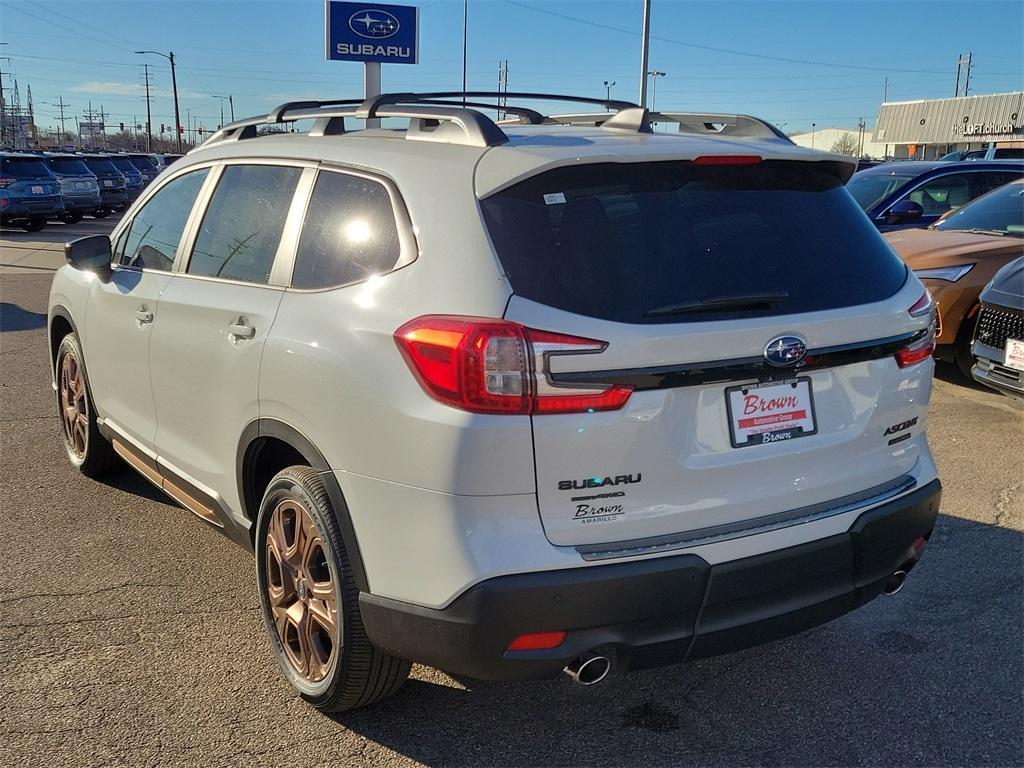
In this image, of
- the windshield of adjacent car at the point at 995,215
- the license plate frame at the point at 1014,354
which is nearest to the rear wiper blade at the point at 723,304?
the license plate frame at the point at 1014,354

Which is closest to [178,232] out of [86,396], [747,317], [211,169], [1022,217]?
[211,169]

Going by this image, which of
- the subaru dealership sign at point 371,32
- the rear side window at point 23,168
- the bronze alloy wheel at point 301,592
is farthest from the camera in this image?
the rear side window at point 23,168

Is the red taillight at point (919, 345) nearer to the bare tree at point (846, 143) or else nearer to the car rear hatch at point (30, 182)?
the car rear hatch at point (30, 182)

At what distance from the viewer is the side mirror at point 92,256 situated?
14.4ft

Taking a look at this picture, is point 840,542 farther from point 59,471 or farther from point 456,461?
point 59,471

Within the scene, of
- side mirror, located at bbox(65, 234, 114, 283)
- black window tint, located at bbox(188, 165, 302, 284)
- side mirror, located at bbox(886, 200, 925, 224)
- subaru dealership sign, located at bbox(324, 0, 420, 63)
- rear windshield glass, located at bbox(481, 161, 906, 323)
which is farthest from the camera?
subaru dealership sign, located at bbox(324, 0, 420, 63)

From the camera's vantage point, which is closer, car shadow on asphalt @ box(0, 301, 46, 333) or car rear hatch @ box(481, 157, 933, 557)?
car rear hatch @ box(481, 157, 933, 557)

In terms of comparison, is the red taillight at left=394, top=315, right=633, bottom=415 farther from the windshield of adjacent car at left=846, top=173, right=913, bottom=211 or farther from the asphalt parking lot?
the windshield of adjacent car at left=846, top=173, right=913, bottom=211

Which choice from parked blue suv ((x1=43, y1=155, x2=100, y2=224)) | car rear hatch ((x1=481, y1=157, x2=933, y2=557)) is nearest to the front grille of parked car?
car rear hatch ((x1=481, y1=157, x2=933, y2=557))

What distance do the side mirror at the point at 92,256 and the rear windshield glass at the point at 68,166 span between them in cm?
2193

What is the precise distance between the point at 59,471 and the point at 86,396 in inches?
28.3

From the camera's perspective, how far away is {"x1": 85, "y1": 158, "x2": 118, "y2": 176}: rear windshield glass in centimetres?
2790

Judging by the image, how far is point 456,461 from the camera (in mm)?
2414

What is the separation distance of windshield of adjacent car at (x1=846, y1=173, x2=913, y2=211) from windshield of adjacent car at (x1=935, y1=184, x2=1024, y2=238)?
1.52 meters
